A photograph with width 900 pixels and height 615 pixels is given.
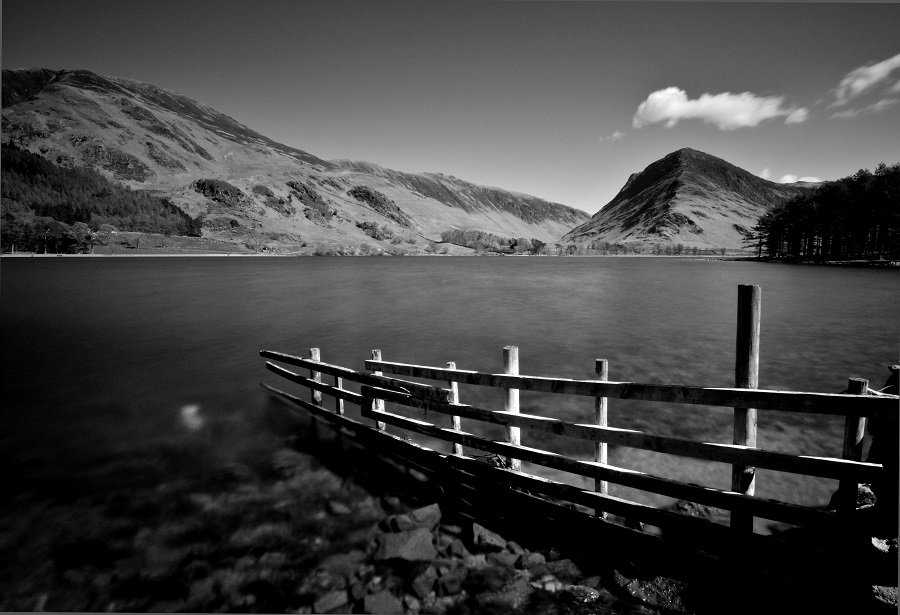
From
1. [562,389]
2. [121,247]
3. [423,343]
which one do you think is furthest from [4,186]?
→ [562,389]

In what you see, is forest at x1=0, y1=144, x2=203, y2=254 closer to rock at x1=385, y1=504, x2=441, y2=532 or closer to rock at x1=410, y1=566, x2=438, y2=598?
rock at x1=385, y1=504, x2=441, y2=532

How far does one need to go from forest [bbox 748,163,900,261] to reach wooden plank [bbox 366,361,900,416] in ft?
326

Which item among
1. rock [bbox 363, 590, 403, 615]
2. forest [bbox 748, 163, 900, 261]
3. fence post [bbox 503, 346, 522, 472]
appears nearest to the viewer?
rock [bbox 363, 590, 403, 615]

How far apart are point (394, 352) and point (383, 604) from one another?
14610mm

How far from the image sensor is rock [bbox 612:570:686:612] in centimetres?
482

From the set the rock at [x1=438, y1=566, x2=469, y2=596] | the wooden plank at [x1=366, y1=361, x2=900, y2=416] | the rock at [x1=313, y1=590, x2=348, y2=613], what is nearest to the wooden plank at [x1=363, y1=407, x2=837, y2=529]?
the wooden plank at [x1=366, y1=361, x2=900, y2=416]

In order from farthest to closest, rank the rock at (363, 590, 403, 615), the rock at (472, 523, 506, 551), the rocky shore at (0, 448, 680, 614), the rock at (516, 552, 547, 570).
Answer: the rock at (472, 523, 506, 551) → the rock at (516, 552, 547, 570) → the rocky shore at (0, 448, 680, 614) → the rock at (363, 590, 403, 615)

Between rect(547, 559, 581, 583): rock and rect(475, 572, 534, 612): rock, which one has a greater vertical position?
rect(547, 559, 581, 583): rock

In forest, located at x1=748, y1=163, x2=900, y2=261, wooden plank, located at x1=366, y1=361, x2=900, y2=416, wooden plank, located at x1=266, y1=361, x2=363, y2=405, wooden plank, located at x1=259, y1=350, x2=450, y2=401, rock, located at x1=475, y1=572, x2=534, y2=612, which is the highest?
forest, located at x1=748, y1=163, x2=900, y2=261

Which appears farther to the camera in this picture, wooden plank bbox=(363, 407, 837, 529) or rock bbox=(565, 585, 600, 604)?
rock bbox=(565, 585, 600, 604)

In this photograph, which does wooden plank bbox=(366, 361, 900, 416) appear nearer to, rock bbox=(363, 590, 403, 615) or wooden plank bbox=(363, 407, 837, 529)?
wooden plank bbox=(363, 407, 837, 529)

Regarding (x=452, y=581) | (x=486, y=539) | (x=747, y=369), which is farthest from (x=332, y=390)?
(x=747, y=369)

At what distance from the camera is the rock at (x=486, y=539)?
5.82 m

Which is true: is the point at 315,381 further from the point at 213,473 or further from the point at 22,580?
the point at 22,580
